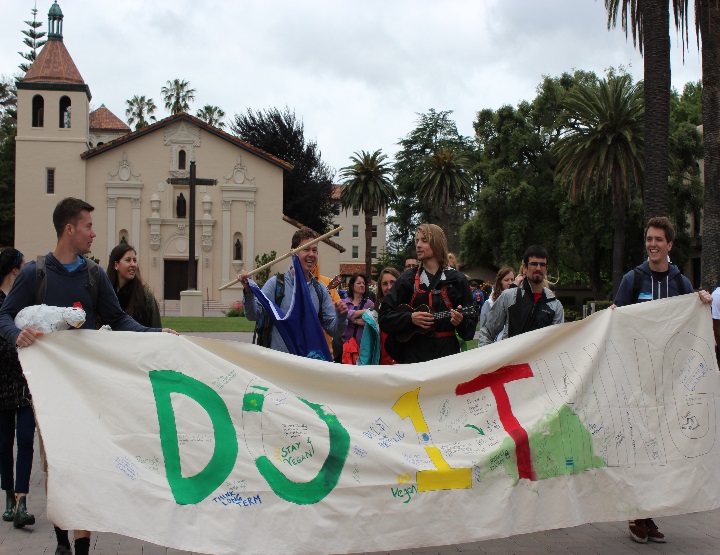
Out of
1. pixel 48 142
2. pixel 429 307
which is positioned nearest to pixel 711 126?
pixel 429 307

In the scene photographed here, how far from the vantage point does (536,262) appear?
6.12 metres

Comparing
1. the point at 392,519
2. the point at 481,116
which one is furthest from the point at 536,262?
the point at 481,116

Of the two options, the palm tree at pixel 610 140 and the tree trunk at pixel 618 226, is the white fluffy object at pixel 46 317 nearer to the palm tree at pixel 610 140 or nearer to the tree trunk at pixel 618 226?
the tree trunk at pixel 618 226

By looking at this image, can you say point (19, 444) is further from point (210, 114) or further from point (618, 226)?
point (210, 114)

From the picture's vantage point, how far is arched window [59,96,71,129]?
59.8 meters

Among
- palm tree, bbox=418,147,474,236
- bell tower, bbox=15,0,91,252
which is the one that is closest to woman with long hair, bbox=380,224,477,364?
bell tower, bbox=15,0,91,252

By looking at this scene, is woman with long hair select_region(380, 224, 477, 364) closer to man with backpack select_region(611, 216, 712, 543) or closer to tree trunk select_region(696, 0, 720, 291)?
man with backpack select_region(611, 216, 712, 543)

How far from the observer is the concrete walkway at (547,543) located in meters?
5.22

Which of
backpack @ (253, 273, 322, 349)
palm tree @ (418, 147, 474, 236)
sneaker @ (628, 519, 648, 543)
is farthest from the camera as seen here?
palm tree @ (418, 147, 474, 236)

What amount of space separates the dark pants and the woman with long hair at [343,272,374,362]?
10.9ft

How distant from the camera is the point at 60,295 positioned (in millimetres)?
4910

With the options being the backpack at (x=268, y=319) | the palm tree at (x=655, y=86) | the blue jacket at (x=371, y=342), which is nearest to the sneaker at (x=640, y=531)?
the backpack at (x=268, y=319)

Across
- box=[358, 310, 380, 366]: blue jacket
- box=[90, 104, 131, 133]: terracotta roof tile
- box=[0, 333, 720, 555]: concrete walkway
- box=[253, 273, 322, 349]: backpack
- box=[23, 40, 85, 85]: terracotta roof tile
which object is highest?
box=[90, 104, 131, 133]: terracotta roof tile

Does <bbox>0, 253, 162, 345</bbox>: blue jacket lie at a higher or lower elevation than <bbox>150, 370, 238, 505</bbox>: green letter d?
higher
